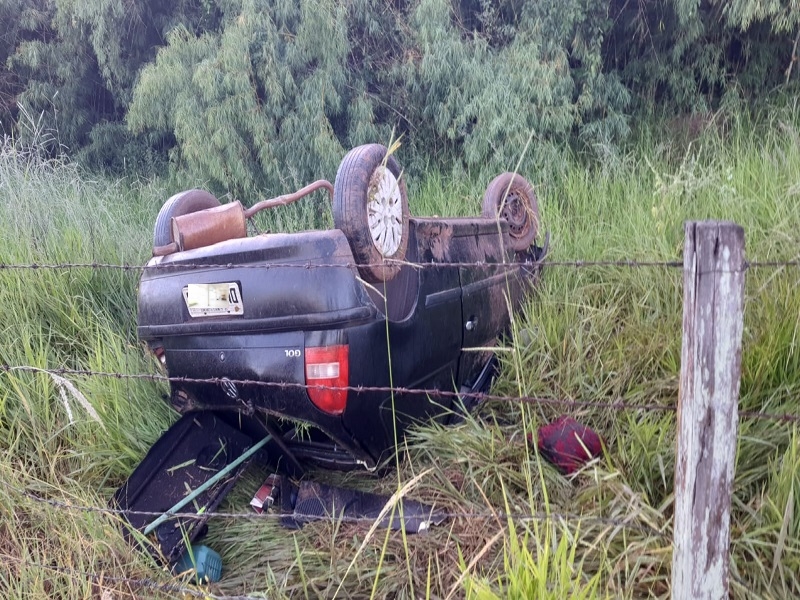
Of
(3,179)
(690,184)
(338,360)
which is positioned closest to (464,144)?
(690,184)

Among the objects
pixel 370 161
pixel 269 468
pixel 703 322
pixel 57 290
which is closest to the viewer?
pixel 703 322

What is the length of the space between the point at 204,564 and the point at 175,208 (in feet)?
5.27

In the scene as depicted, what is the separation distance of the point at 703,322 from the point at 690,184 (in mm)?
3012

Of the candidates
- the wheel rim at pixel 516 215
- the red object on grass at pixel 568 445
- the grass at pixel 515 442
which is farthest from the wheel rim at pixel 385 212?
the wheel rim at pixel 516 215

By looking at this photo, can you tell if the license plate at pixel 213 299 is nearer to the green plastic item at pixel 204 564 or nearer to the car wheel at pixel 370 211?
the car wheel at pixel 370 211

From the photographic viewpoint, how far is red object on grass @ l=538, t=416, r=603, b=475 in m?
2.45

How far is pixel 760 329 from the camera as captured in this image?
2.54 m

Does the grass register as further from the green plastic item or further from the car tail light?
the car tail light

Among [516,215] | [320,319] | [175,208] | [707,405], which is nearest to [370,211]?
[320,319]

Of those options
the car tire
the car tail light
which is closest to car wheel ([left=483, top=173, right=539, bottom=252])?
the car tire

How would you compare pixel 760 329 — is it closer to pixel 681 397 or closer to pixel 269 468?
pixel 681 397

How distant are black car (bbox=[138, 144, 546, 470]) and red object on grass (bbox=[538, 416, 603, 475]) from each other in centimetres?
36

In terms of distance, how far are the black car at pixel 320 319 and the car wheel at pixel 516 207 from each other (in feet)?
3.08

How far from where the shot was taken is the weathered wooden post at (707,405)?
1.45m
